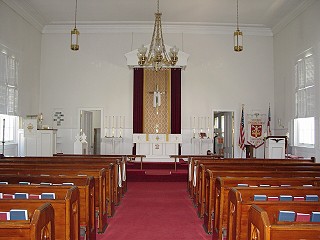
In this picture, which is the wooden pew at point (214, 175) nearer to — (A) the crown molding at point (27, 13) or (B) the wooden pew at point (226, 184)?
(B) the wooden pew at point (226, 184)

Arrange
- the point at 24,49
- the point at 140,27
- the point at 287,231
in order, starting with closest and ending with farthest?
the point at 287,231 → the point at 24,49 → the point at 140,27

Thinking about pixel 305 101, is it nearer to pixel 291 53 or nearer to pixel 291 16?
pixel 291 53

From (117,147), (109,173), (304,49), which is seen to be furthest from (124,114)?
(109,173)

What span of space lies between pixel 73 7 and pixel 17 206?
960 centimetres

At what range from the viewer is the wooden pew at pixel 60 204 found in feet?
7.93

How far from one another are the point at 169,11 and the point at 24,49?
4660mm

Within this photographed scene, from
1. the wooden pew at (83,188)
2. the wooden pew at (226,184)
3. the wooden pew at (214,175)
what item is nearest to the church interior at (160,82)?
the wooden pew at (214,175)

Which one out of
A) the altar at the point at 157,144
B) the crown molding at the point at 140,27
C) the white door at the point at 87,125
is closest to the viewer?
the altar at the point at 157,144

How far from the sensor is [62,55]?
12594 millimetres

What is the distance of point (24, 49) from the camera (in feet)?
36.4

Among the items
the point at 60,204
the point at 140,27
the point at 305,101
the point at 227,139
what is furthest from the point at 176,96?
the point at 60,204

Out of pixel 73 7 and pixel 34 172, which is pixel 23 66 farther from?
pixel 34 172

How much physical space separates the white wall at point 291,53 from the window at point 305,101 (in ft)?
0.83

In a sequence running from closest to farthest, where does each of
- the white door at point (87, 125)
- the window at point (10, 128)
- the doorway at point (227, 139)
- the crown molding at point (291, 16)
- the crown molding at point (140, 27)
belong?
the crown molding at point (291, 16) < the window at point (10, 128) < the crown molding at point (140, 27) < the doorway at point (227, 139) < the white door at point (87, 125)
